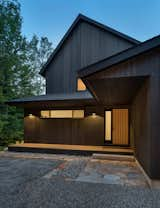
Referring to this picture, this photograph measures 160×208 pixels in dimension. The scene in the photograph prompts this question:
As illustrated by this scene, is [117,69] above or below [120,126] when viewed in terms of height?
above

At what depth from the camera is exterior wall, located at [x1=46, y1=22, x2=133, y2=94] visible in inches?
380

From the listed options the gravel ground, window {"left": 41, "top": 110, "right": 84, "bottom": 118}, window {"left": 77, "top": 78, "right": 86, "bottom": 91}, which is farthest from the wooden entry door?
the gravel ground

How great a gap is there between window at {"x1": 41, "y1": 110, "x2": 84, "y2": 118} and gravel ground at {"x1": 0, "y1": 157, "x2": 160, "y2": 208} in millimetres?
4275

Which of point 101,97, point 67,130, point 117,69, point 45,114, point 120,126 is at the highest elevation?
point 117,69

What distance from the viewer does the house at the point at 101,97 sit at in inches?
150

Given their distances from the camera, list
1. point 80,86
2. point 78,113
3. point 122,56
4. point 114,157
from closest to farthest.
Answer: point 122,56 < point 114,157 < point 78,113 < point 80,86

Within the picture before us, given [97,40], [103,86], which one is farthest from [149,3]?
[103,86]

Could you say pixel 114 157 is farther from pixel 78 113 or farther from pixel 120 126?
pixel 78 113

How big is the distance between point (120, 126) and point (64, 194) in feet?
18.4

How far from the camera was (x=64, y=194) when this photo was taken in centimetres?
331

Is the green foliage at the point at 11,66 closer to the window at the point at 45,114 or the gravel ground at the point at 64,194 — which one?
the window at the point at 45,114

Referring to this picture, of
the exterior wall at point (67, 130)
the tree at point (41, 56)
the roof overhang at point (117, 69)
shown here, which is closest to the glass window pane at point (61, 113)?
the exterior wall at point (67, 130)

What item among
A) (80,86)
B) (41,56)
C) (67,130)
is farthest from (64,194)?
(41,56)

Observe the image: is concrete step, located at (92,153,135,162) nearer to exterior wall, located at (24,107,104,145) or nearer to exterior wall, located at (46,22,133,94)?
exterior wall, located at (24,107,104,145)
